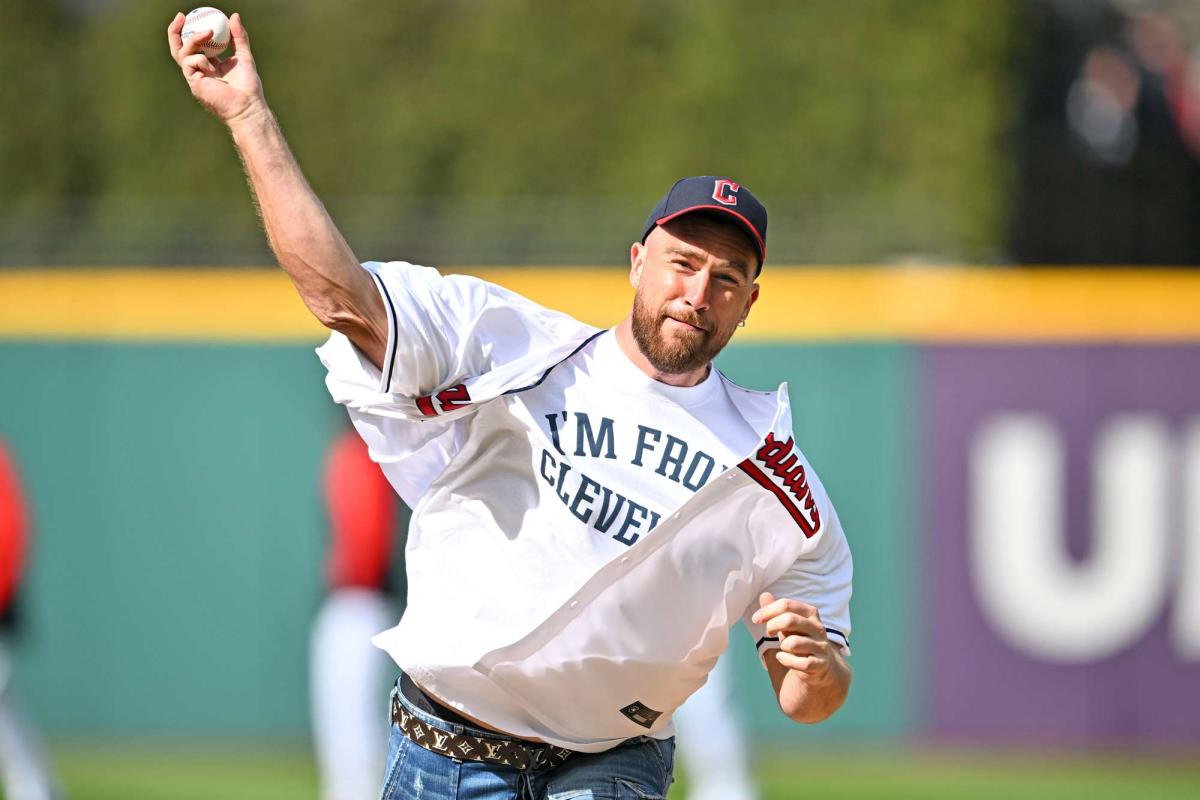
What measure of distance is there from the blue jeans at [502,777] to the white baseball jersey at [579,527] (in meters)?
0.07

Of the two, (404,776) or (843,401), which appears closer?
(404,776)

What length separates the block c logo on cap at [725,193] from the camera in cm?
370

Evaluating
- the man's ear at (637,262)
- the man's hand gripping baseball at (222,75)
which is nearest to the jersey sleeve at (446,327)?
the man's ear at (637,262)

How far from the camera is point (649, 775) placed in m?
3.96

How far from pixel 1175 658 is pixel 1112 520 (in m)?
0.87

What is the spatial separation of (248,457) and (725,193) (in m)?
7.03

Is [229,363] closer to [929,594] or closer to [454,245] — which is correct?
[929,594]

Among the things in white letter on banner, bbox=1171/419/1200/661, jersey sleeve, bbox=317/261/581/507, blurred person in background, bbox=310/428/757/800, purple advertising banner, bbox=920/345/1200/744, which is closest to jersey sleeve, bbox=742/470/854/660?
jersey sleeve, bbox=317/261/581/507

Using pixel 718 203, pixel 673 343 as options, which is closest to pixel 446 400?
pixel 673 343

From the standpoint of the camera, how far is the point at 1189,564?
32.6 ft

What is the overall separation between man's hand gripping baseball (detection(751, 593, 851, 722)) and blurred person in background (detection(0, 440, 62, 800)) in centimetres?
457

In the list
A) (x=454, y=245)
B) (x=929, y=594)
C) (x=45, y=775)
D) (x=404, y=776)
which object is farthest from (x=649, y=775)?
(x=454, y=245)

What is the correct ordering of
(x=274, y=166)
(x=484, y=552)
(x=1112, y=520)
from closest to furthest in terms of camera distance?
1. (x=274, y=166)
2. (x=484, y=552)
3. (x=1112, y=520)

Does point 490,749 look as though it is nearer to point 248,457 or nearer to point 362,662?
point 362,662
